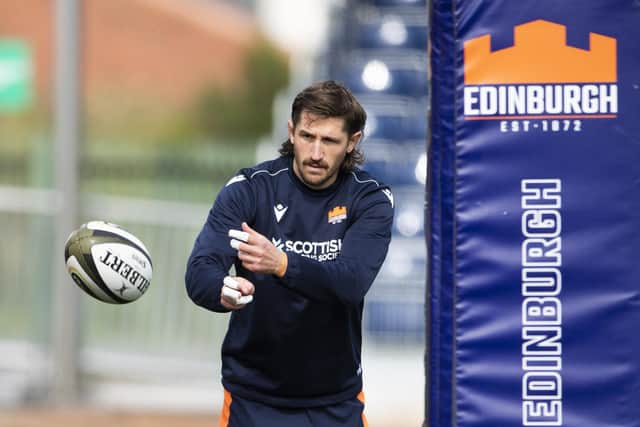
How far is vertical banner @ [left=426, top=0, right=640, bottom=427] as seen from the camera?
179 inches

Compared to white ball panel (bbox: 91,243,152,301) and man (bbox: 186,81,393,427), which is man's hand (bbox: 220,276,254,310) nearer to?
man (bbox: 186,81,393,427)

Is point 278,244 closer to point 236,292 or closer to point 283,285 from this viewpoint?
point 283,285

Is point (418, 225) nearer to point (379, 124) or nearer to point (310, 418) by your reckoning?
point (379, 124)

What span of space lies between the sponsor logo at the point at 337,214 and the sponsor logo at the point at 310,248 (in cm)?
9

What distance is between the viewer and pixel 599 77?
4.55 m

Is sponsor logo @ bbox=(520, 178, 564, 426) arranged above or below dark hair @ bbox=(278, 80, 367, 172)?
below

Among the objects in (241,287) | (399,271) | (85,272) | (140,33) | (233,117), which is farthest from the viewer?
(140,33)

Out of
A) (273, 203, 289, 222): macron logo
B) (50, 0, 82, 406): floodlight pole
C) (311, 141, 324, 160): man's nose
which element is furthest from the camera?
(50, 0, 82, 406): floodlight pole

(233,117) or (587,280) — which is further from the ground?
(233,117)

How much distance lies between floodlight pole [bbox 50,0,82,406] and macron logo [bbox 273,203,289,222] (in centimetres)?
610

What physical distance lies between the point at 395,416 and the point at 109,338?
344cm

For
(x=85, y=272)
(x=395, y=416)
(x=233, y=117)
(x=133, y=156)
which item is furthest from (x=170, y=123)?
(x=85, y=272)

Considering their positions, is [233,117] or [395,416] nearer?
[395,416]

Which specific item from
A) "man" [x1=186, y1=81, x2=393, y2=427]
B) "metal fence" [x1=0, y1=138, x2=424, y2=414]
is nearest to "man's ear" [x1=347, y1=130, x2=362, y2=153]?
"man" [x1=186, y1=81, x2=393, y2=427]
